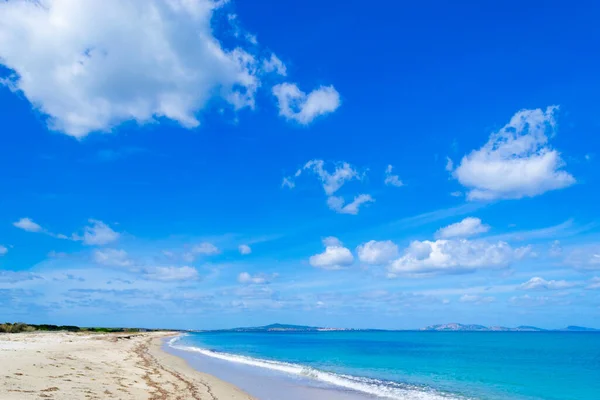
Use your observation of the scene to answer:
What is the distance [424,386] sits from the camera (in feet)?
96.4

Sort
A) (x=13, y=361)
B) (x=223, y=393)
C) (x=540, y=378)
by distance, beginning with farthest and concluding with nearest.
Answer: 1. (x=540, y=378)
2. (x=13, y=361)
3. (x=223, y=393)

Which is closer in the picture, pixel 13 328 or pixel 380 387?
pixel 380 387

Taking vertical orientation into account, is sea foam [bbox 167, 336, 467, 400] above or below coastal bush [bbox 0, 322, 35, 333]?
below

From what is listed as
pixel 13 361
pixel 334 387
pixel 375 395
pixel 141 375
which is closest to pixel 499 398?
pixel 375 395

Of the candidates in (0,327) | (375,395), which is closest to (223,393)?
(375,395)

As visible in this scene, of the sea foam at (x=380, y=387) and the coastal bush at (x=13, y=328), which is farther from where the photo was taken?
the coastal bush at (x=13, y=328)

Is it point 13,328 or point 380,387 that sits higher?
point 13,328

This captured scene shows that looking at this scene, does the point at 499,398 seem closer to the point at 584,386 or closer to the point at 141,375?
the point at 584,386

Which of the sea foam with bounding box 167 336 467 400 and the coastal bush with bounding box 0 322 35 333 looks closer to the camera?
the sea foam with bounding box 167 336 467 400

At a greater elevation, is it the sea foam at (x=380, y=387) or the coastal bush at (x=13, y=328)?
the coastal bush at (x=13, y=328)

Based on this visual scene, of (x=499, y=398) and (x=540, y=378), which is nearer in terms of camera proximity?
(x=499, y=398)

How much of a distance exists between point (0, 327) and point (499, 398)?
3768 inches

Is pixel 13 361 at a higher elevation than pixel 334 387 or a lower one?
higher

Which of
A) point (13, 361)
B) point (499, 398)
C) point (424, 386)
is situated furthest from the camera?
point (424, 386)
